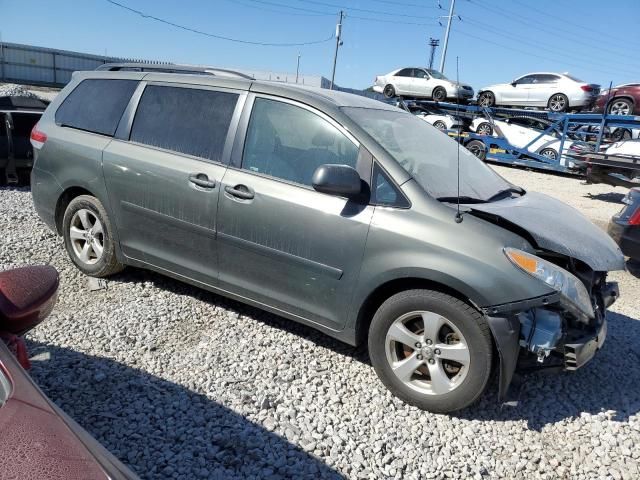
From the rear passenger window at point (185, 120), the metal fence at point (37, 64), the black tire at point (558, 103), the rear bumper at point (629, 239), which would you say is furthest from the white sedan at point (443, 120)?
the metal fence at point (37, 64)

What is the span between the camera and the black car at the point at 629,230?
526 centimetres

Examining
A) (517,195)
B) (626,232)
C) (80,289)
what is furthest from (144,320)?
(626,232)

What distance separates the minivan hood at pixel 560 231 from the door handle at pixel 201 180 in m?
1.77

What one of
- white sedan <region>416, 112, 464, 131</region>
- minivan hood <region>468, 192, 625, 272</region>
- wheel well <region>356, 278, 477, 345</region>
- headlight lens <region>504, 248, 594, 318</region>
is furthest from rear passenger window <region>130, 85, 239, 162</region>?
white sedan <region>416, 112, 464, 131</region>

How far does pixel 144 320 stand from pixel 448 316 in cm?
227

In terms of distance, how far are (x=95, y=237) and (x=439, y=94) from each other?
1595cm

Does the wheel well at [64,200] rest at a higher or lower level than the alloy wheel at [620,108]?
lower

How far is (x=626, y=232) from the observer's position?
531 cm

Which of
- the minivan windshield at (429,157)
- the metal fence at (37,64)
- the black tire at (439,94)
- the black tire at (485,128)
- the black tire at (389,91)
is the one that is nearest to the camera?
the minivan windshield at (429,157)

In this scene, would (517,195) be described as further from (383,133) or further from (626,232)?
(626,232)

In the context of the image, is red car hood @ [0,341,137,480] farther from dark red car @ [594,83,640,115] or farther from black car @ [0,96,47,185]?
dark red car @ [594,83,640,115]

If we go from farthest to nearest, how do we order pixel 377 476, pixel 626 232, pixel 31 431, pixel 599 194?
pixel 599 194, pixel 626 232, pixel 377 476, pixel 31 431

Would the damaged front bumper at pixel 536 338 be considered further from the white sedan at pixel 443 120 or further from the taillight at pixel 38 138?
the white sedan at pixel 443 120

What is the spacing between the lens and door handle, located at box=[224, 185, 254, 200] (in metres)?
3.37
